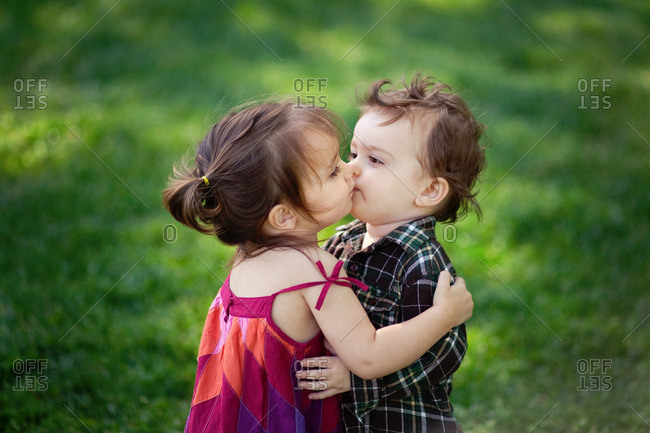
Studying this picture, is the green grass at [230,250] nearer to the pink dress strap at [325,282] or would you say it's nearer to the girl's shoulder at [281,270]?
the girl's shoulder at [281,270]

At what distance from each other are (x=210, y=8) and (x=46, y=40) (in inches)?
75.7

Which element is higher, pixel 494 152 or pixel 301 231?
pixel 301 231

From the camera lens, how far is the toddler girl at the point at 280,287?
6.39 feet

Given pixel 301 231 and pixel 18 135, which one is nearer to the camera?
pixel 301 231

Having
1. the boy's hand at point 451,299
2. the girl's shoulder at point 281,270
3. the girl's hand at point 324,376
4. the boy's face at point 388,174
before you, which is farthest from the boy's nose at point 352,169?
the girl's hand at point 324,376

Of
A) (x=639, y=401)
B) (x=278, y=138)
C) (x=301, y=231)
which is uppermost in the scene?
(x=278, y=138)

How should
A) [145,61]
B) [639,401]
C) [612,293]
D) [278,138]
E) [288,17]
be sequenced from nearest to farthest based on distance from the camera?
[278,138], [639,401], [612,293], [145,61], [288,17]

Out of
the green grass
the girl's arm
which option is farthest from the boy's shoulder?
the green grass

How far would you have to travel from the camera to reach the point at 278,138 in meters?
1.97

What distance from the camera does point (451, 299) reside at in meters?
2.01

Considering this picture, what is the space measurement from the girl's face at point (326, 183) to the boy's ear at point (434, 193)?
0.88 feet

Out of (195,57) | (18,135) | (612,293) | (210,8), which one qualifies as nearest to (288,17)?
(210,8)

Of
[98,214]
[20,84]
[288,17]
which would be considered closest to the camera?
[98,214]

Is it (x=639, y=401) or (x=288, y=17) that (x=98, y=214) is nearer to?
(x=639, y=401)
